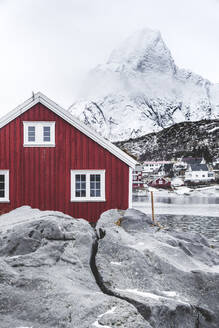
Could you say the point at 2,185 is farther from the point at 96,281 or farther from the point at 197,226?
the point at 197,226

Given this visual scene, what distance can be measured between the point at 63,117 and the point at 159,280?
1074cm

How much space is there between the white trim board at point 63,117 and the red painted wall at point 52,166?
19 cm

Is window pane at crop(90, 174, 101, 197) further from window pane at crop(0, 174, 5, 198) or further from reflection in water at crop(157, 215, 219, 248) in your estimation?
reflection in water at crop(157, 215, 219, 248)

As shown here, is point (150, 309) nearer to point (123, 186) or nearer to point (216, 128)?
point (123, 186)

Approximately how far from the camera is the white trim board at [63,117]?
1539cm

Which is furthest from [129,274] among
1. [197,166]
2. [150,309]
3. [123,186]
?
[197,166]

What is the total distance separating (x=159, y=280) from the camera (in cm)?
671

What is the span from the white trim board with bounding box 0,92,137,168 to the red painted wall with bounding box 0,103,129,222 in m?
0.19

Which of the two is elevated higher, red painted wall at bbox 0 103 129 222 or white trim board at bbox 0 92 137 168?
white trim board at bbox 0 92 137 168

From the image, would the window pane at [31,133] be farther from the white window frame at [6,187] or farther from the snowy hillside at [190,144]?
the snowy hillside at [190,144]

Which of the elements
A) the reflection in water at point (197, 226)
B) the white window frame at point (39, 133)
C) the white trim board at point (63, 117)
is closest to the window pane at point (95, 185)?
the white trim board at point (63, 117)

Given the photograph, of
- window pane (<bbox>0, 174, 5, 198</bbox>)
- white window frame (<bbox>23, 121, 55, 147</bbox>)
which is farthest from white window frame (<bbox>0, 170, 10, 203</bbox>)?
white window frame (<bbox>23, 121, 55, 147</bbox>)

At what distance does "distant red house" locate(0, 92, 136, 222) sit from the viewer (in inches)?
612

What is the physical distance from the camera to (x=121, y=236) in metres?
8.23
